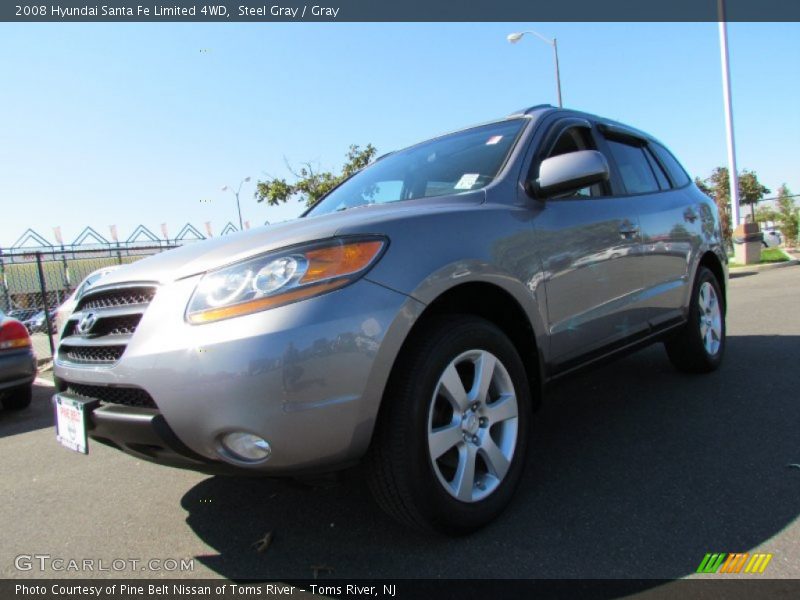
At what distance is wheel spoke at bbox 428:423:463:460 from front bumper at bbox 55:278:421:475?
10.6 inches

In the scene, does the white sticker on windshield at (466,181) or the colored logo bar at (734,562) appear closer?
the colored logo bar at (734,562)

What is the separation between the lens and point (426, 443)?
1.99 m

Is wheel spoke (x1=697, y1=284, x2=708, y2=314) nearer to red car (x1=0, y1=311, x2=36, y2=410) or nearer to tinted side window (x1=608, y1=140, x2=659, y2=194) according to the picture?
tinted side window (x1=608, y1=140, x2=659, y2=194)

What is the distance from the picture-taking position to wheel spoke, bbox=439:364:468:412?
2092 mm

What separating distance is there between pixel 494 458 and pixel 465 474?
0.60ft

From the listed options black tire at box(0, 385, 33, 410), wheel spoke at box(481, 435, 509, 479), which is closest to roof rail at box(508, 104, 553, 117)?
wheel spoke at box(481, 435, 509, 479)

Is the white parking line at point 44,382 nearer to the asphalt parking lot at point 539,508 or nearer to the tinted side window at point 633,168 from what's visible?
the asphalt parking lot at point 539,508

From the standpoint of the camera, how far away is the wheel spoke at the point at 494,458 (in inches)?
87.9

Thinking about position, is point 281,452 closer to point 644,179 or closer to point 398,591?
point 398,591

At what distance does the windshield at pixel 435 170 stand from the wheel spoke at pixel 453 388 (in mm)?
981

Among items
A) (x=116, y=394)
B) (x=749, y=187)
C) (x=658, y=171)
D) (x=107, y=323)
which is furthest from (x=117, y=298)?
(x=749, y=187)

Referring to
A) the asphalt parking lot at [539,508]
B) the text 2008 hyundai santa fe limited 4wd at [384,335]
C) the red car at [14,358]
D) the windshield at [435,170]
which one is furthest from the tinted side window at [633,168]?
the red car at [14,358]

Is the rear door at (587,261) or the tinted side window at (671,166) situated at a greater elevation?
the tinted side window at (671,166)

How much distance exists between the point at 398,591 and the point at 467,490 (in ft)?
1.43
